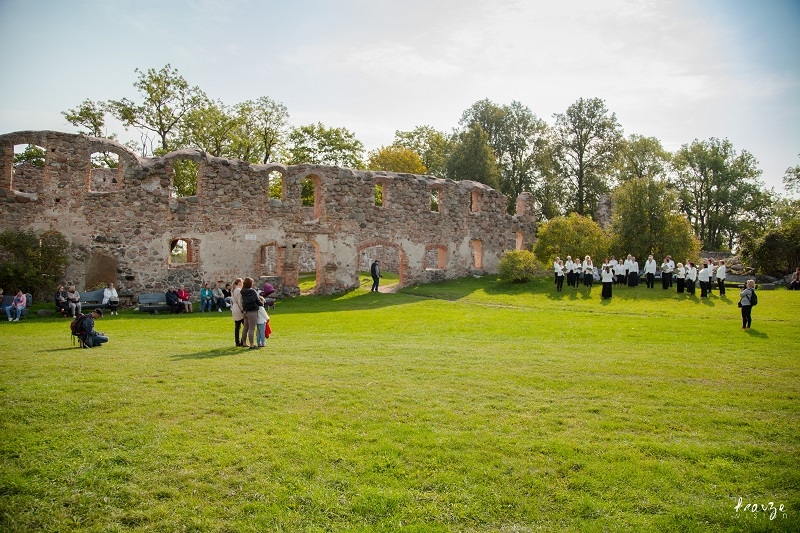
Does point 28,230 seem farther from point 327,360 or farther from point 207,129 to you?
point 207,129

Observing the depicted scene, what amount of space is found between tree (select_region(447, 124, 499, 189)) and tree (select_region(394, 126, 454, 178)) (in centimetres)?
465

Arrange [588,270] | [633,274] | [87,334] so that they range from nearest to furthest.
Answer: [87,334] → [588,270] → [633,274]

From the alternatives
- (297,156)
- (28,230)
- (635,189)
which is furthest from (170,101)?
(635,189)

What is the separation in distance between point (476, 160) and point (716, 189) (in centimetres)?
2481

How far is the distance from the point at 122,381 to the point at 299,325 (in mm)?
7879

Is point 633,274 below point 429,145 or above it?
below

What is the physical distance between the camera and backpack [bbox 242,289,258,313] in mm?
11828

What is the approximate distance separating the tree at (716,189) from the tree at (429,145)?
74.6 feet

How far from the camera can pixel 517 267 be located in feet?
84.6

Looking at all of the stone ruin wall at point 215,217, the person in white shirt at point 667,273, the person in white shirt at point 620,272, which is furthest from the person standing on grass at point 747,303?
the stone ruin wall at point 215,217

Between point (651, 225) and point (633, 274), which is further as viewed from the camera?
point (651, 225)

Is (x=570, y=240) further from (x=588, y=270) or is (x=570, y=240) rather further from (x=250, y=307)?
(x=250, y=307)

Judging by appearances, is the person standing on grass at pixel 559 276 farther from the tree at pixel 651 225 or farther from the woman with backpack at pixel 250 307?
the woman with backpack at pixel 250 307

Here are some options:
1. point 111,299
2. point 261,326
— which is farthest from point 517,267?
point 111,299
